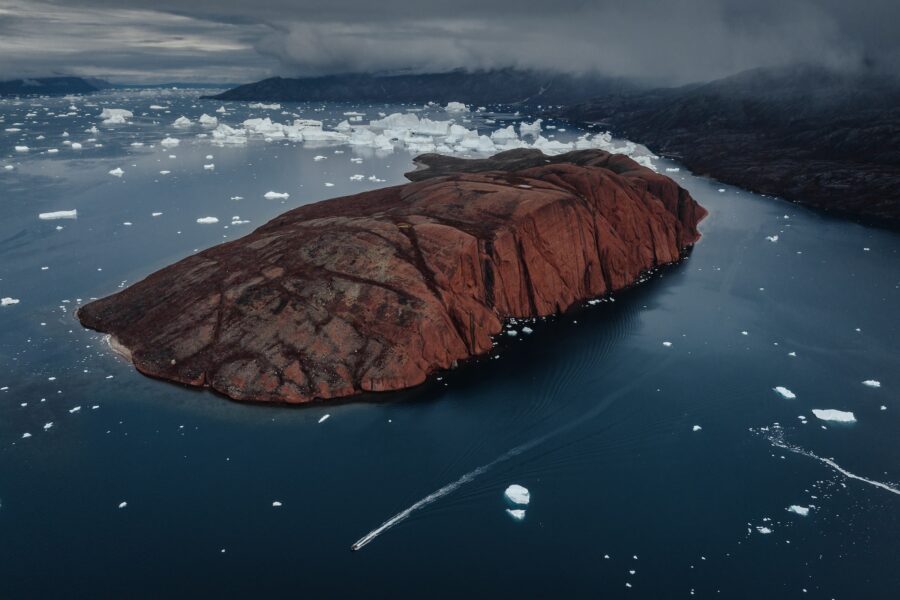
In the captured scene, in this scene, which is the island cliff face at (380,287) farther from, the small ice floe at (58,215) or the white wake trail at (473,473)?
the small ice floe at (58,215)

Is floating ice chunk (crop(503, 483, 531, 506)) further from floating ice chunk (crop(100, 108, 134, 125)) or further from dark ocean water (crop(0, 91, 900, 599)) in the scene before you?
floating ice chunk (crop(100, 108, 134, 125))

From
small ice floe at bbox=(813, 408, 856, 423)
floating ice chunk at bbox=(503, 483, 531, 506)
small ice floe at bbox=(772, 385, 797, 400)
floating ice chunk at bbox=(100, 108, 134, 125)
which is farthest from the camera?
floating ice chunk at bbox=(100, 108, 134, 125)

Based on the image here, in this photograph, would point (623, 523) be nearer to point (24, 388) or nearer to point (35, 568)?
point (35, 568)

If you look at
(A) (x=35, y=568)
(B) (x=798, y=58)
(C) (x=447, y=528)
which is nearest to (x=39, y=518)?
(A) (x=35, y=568)

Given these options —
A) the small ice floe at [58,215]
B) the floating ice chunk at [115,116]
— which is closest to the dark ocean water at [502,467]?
the small ice floe at [58,215]

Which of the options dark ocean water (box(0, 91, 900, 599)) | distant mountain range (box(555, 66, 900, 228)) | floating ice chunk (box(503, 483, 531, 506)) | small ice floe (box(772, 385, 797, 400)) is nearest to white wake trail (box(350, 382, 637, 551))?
dark ocean water (box(0, 91, 900, 599))

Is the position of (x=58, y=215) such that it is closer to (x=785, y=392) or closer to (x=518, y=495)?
(x=518, y=495)
